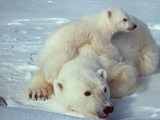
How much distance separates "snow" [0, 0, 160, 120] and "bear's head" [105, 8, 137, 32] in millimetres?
654

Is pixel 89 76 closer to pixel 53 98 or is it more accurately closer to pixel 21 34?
pixel 53 98

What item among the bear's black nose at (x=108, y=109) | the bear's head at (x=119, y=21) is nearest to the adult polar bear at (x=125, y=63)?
the bear's head at (x=119, y=21)

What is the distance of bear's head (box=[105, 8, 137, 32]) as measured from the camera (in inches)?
193

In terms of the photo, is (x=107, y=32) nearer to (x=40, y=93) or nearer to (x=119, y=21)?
(x=119, y=21)

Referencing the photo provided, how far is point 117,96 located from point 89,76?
544 millimetres

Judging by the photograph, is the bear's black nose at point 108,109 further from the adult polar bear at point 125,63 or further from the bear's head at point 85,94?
the adult polar bear at point 125,63

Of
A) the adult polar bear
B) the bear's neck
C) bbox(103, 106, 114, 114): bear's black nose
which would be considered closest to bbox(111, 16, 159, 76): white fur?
the adult polar bear

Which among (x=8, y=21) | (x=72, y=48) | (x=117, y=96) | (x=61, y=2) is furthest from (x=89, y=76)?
(x=61, y=2)

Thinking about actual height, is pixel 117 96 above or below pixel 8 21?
above

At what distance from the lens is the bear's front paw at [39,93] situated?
13.4 feet

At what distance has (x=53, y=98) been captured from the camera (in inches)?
161

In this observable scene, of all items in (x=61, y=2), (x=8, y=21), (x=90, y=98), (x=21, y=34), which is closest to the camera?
(x=90, y=98)

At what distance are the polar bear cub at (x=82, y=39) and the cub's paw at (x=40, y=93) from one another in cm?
11

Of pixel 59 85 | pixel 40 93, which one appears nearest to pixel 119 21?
pixel 40 93
